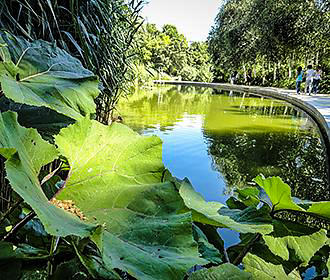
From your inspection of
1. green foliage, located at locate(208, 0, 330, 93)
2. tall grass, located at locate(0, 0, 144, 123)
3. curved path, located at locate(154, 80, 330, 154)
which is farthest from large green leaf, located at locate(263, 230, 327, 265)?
green foliage, located at locate(208, 0, 330, 93)

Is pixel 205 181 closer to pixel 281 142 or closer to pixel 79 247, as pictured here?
pixel 281 142

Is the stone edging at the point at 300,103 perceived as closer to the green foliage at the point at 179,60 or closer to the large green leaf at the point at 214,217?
the large green leaf at the point at 214,217

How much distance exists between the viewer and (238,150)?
478 centimetres

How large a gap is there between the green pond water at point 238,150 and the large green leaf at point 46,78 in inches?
96.3

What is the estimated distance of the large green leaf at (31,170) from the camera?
9.7 inches

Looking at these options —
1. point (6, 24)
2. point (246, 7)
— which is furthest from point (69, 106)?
point (246, 7)

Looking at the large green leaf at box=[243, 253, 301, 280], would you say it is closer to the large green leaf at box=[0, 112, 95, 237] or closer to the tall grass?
the large green leaf at box=[0, 112, 95, 237]

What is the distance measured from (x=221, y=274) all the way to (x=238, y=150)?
14.9 ft

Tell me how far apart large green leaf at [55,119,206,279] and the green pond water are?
8.47 ft

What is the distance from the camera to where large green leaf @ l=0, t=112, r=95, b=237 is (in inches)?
9.7

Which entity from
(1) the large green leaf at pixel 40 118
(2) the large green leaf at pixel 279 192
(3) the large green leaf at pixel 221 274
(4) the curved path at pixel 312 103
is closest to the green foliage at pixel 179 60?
(4) the curved path at pixel 312 103

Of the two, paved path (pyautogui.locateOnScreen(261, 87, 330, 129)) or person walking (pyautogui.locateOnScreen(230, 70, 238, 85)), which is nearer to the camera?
paved path (pyautogui.locateOnScreen(261, 87, 330, 129))

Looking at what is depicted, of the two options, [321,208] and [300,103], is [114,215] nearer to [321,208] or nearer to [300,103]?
[321,208]

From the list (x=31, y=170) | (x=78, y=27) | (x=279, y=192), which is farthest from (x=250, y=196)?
(x=78, y=27)
